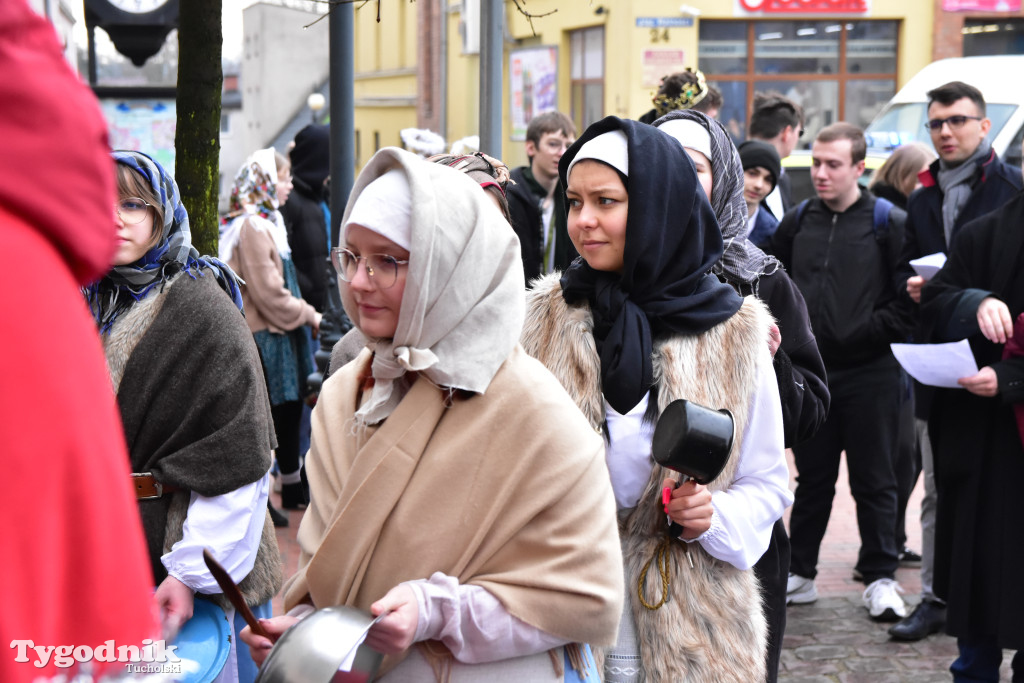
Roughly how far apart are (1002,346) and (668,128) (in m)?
1.67

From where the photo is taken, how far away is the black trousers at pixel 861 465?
571 cm

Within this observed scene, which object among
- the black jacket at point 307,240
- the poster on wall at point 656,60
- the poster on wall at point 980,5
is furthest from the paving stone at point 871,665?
the poster on wall at point 980,5

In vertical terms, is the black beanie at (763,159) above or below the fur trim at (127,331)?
above

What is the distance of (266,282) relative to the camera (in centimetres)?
688

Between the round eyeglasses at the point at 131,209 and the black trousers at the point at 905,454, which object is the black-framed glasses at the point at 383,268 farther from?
the black trousers at the point at 905,454

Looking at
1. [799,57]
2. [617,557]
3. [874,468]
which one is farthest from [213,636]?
[799,57]

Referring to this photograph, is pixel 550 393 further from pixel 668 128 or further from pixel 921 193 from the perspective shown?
pixel 921 193

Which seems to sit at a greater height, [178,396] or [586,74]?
[586,74]

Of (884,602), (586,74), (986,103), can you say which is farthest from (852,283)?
(586,74)

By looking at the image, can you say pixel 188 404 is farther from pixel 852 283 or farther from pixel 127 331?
pixel 852 283

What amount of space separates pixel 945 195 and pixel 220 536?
4.19 m

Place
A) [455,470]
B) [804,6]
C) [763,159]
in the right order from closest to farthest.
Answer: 1. [455,470]
2. [763,159]
3. [804,6]

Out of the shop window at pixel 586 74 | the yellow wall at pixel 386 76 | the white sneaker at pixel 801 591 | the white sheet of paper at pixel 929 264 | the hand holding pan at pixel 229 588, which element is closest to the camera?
the hand holding pan at pixel 229 588

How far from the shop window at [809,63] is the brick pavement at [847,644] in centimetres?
1811
